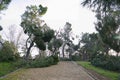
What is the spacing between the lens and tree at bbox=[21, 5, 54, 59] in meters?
46.1

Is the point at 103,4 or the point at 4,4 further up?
the point at 4,4

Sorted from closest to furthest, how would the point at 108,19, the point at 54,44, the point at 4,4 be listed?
the point at 108,19 < the point at 4,4 < the point at 54,44

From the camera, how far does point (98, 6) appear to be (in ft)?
44.9

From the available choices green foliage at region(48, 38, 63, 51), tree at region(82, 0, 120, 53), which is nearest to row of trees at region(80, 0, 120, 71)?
tree at region(82, 0, 120, 53)

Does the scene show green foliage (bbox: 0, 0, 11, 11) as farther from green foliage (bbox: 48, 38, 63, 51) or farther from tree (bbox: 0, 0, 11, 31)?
green foliage (bbox: 48, 38, 63, 51)

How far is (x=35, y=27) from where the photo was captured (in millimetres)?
46500

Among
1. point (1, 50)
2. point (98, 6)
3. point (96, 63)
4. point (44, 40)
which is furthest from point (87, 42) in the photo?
point (98, 6)

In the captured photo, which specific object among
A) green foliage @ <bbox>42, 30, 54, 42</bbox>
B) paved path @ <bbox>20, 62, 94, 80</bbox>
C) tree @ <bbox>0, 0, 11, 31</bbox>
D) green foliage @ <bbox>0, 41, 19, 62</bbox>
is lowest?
paved path @ <bbox>20, 62, 94, 80</bbox>

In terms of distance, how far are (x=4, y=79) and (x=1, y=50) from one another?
1827 centimetres

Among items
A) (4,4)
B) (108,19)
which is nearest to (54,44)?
(4,4)

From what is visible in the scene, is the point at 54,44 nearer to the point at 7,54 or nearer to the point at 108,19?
the point at 7,54

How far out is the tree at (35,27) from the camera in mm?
46125

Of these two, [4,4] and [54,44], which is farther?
[54,44]

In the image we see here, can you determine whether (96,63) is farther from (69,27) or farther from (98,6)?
(69,27)
